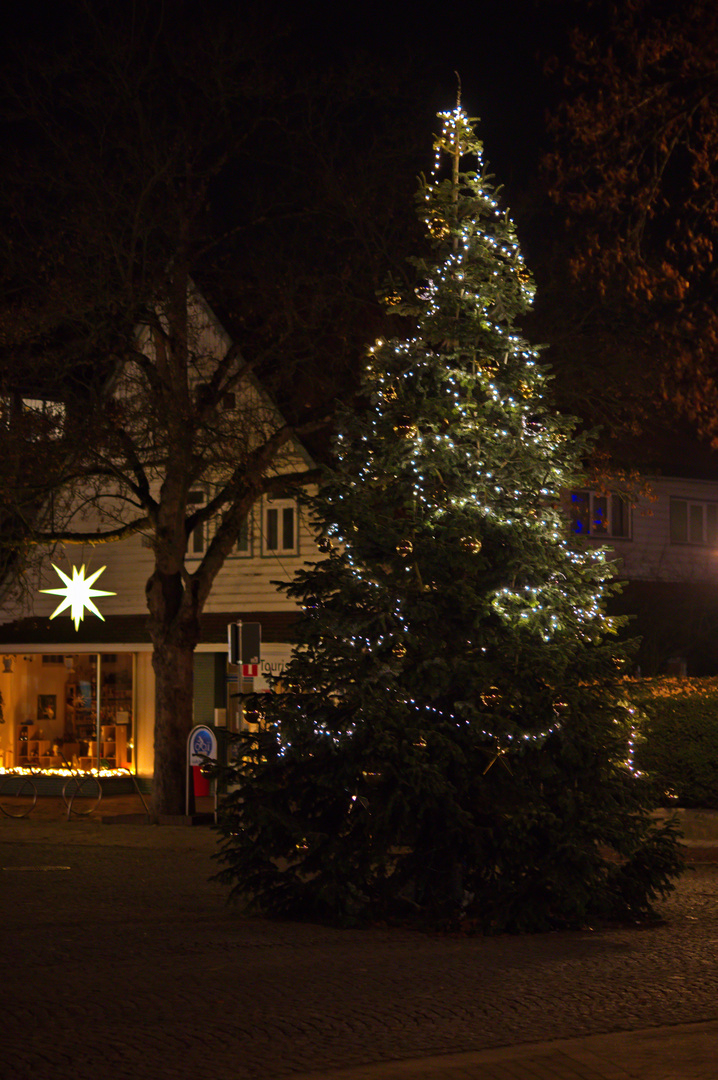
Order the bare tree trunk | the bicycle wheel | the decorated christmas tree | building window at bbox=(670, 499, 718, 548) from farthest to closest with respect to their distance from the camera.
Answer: building window at bbox=(670, 499, 718, 548), the bicycle wheel, the bare tree trunk, the decorated christmas tree

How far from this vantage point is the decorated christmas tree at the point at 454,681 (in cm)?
1077

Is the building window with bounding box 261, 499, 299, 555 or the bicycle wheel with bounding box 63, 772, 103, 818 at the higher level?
the building window with bounding box 261, 499, 299, 555

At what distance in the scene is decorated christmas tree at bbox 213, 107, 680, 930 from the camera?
10773mm

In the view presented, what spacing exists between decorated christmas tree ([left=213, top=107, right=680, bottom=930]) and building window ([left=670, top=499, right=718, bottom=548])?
20390 mm

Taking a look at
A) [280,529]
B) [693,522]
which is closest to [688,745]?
[280,529]

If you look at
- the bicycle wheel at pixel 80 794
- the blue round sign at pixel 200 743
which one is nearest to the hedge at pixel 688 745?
the blue round sign at pixel 200 743

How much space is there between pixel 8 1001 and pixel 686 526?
2585 centimetres

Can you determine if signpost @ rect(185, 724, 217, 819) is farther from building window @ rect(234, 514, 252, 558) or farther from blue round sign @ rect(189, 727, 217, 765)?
building window @ rect(234, 514, 252, 558)

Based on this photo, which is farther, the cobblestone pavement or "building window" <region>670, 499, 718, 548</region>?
"building window" <region>670, 499, 718, 548</region>

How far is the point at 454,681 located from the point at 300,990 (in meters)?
3.38

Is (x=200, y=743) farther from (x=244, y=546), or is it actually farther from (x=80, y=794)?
(x=80, y=794)

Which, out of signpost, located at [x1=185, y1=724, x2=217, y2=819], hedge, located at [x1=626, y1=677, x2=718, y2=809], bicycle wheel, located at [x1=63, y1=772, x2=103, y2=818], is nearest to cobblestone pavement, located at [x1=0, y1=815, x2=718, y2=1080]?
hedge, located at [x1=626, y1=677, x2=718, y2=809]

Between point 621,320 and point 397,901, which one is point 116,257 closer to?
point 621,320

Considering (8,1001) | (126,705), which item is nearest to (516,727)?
(8,1001)
